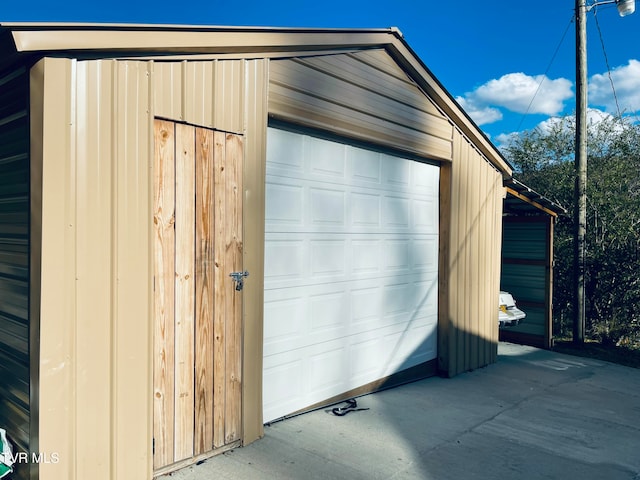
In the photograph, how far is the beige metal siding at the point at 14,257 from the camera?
2.83m

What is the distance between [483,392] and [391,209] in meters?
2.15

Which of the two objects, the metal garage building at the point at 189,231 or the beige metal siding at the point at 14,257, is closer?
the metal garage building at the point at 189,231

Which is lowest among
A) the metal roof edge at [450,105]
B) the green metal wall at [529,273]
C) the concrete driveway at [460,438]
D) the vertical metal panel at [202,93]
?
the concrete driveway at [460,438]

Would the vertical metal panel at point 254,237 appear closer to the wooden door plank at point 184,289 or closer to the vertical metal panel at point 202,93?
the vertical metal panel at point 202,93

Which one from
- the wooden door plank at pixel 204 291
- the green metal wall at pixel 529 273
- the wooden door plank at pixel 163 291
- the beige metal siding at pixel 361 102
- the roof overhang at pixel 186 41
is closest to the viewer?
the roof overhang at pixel 186 41

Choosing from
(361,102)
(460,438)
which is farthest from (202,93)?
(460,438)

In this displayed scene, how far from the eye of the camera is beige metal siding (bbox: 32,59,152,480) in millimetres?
2650

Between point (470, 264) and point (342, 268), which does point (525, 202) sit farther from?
point (342, 268)

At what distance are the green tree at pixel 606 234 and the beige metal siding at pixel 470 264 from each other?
262 cm

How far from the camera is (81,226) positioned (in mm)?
2748

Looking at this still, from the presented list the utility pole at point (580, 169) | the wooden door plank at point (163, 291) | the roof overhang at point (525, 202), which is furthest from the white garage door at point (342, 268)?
the utility pole at point (580, 169)

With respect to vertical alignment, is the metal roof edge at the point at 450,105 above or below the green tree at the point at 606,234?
above

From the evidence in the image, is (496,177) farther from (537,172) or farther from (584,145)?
(537,172)

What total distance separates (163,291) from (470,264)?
429 centimetres
